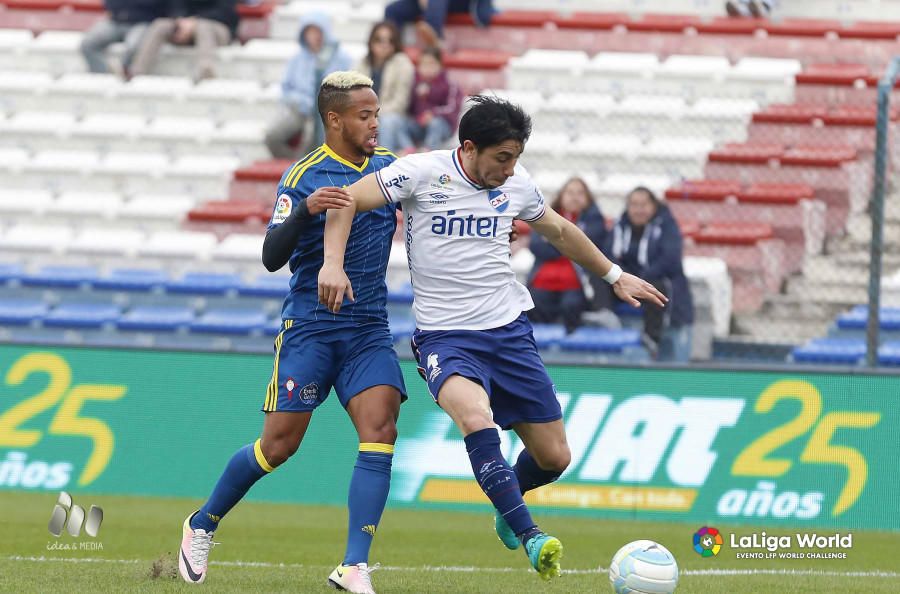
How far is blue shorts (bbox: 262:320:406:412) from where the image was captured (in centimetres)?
661

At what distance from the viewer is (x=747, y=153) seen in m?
14.0

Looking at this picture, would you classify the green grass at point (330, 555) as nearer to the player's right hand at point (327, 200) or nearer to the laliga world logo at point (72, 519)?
the laliga world logo at point (72, 519)

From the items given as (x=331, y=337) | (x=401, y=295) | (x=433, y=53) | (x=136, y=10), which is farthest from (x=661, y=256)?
(x=136, y=10)

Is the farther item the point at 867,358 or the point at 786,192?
the point at 786,192

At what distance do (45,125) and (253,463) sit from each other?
422 inches

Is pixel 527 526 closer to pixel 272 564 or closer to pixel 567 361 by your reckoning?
pixel 272 564

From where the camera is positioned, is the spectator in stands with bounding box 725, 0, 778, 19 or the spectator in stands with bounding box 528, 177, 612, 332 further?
the spectator in stands with bounding box 725, 0, 778, 19

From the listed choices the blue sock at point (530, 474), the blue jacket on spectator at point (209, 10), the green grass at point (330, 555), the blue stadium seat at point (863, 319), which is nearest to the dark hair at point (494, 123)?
the blue sock at point (530, 474)

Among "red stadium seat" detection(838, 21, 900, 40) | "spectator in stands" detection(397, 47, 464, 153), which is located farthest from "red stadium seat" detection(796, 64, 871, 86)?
"spectator in stands" detection(397, 47, 464, 153)

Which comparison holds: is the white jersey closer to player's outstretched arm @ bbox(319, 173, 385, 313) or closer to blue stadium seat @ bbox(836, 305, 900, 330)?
player's outstretched arm @ bbox(319, 173, 385, 313)

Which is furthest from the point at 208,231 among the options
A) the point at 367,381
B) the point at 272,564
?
the point at 367,381

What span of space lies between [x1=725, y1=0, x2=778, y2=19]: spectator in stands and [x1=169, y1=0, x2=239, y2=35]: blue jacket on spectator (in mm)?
A: 5412

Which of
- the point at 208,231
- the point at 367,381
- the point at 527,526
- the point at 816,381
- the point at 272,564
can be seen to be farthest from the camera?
the point at 208,231

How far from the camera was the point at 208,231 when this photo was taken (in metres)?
15.1
